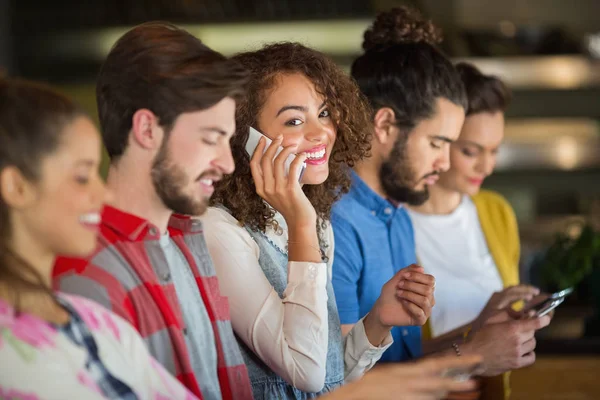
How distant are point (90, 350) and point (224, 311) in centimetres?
27

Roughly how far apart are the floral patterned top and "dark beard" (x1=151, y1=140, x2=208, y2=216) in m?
0.14

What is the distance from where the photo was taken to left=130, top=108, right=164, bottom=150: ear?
2.93 feet

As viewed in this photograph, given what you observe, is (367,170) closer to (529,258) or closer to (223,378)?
(223,378)

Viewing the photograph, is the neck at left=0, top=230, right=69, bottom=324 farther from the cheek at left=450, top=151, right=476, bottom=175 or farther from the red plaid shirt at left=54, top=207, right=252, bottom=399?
the cheek at left=450, top=151, right=476, bottom=175

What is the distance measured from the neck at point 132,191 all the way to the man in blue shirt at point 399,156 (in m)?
0.73

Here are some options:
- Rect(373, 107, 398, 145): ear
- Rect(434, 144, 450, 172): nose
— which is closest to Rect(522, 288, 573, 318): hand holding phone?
Rect(434, 144, 450, 172): nose

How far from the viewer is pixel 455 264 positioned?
2.04m

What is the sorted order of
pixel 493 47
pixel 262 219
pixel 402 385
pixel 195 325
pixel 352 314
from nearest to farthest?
pixel 402 385, pixel 195 325, pixel 262 219, pixel 352 314, pixel 493 47

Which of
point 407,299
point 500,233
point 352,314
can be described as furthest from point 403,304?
point 500,233

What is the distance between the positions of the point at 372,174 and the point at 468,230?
48 cm

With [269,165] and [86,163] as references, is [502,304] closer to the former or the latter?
[269,165]

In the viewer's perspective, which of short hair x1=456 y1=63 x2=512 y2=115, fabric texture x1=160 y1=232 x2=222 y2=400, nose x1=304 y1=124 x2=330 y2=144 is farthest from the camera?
short hair x1=456 y1=63 x2=512 y2=115

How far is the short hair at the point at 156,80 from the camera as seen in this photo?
893 millimetres

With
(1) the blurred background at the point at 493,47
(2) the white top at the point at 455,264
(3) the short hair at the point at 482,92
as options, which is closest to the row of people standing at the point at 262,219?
(2) the white top at the point at 455,264
